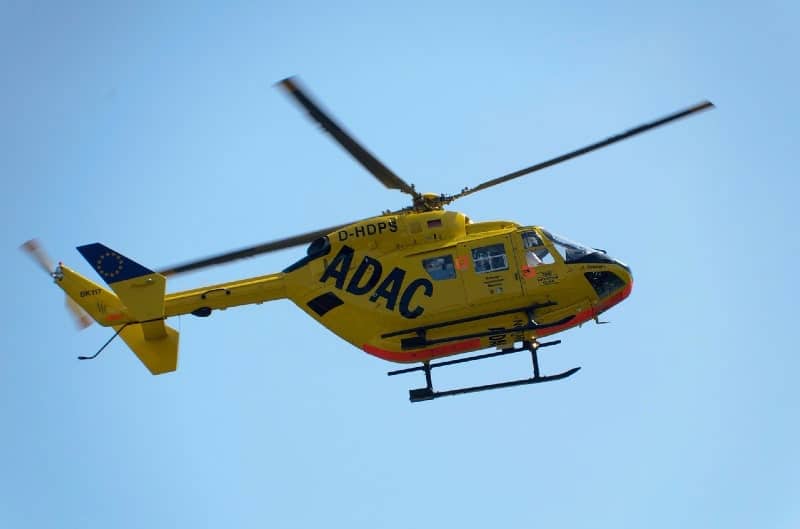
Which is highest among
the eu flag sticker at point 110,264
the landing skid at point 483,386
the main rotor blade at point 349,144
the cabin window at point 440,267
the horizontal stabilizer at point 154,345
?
the main rotor blade at point 349,144

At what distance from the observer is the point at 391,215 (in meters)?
15.1

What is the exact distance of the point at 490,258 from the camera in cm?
1484

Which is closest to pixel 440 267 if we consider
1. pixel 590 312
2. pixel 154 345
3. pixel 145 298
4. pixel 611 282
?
pixel 590 312

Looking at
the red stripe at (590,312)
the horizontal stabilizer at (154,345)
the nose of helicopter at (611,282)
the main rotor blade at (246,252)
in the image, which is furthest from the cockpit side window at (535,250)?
the horizontal stabilizer at (154,345)

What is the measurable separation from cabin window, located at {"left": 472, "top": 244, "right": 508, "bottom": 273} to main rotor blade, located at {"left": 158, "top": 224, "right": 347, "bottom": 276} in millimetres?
2132

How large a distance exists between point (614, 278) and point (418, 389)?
3.41 metres

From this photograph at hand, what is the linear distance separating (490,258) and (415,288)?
120 centimetres

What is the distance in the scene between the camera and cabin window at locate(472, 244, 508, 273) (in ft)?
48.5

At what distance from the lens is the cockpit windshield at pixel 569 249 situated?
15.0 metres

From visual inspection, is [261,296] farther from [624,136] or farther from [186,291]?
[624,136]

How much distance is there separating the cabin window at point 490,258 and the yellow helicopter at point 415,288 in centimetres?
1

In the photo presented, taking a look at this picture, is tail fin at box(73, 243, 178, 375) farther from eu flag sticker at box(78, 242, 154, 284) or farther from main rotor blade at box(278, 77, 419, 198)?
main rotor blade at box(278, 77, 419, 198)

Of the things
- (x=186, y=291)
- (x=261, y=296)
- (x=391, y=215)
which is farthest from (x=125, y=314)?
(x=391, y=215)

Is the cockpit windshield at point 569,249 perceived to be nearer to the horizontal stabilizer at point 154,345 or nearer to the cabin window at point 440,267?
the cabin window at point 440,267
